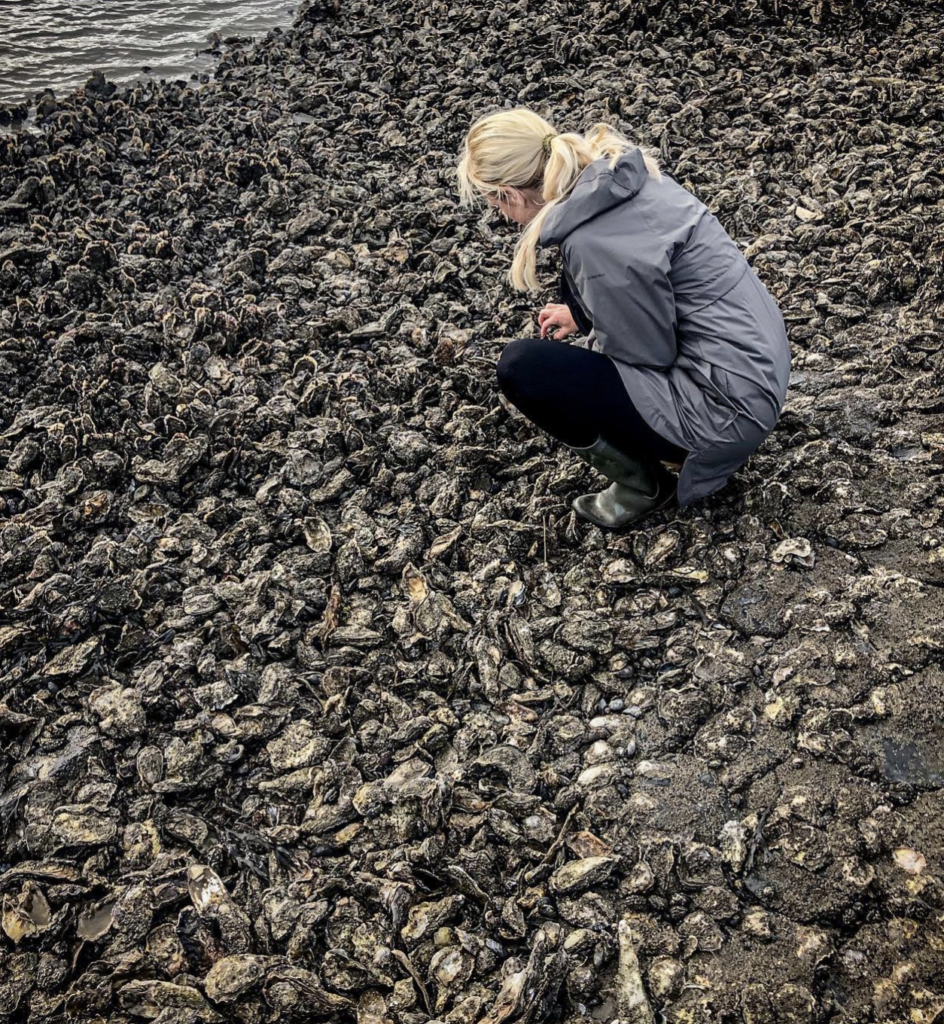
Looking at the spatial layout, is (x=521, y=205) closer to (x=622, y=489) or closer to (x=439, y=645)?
(x=622, y=489)

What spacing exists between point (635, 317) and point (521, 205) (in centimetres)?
90

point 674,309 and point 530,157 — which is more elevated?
point 530,157

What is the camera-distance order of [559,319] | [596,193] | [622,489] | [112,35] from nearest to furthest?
[596,193]
[622,489]
[559,319]
[112,35]

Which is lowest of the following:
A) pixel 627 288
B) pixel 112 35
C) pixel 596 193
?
pixel 627 288

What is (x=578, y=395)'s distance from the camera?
3.86 m

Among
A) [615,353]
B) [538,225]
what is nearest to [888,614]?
[615,353]

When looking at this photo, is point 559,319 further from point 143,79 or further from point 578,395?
point 143,79

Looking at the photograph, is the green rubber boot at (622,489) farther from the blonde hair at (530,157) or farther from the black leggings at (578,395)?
the blonde hair at (530,157)

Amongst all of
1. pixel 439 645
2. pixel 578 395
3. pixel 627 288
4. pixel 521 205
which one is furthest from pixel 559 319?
pixel 439 645

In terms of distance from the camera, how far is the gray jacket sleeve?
342cm

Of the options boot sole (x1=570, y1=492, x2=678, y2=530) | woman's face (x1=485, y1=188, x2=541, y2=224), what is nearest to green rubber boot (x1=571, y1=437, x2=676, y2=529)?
boot sole (x1=570, y1=492, x2=678, y2=530)

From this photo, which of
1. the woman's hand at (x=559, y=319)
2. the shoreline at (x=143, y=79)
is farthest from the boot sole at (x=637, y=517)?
the shoreline at (x=143, y=79)

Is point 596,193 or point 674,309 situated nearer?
point 596,193

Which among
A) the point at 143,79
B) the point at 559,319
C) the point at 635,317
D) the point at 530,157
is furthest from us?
the point at 143,79
